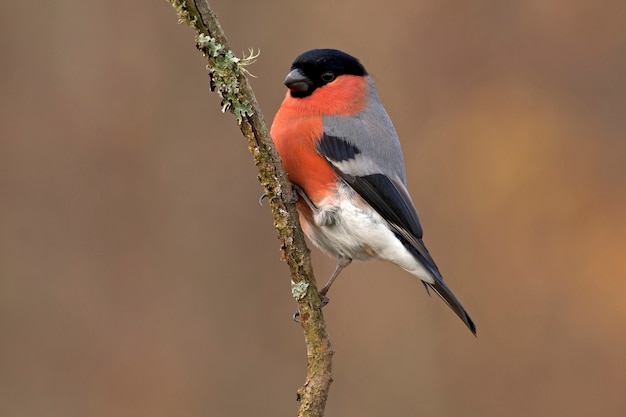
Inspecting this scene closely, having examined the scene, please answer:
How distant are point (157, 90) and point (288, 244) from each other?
7.63 feet

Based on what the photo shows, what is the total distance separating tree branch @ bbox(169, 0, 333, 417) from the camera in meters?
1.86

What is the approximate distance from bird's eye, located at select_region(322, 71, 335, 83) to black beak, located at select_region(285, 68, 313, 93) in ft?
0.21

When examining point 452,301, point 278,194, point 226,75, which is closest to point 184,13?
point 226,75

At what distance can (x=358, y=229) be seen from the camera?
2564 mm

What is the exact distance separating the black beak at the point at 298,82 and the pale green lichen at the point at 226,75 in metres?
0.82

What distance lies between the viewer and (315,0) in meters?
4.42

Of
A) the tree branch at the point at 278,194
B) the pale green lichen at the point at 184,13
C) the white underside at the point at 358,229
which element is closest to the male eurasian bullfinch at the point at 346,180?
the white underside at the point at 358,229

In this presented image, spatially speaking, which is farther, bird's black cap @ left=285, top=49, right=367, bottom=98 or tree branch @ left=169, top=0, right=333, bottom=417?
bird's black cap @ left=285, top=49, right=367, bottom=98

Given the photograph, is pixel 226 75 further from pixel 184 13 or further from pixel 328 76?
pixel 328 76

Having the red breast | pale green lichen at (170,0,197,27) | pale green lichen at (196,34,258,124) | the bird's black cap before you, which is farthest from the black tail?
pale green lichen at (170,0,197,27)

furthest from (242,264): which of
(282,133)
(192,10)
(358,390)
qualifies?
(192,10)

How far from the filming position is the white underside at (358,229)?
101 inches

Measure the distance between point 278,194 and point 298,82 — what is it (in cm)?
77

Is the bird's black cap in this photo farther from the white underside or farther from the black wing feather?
the white underside
